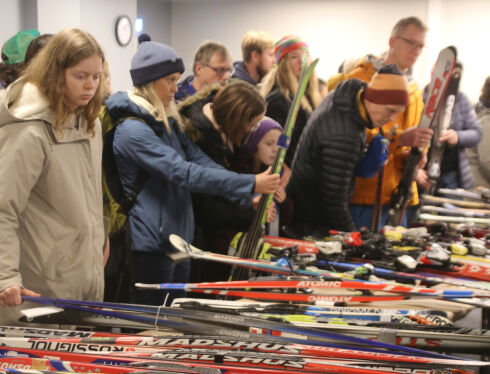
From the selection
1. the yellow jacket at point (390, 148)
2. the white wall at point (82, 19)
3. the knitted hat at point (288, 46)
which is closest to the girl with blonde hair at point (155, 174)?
the yellow jacket at point (390, 148)

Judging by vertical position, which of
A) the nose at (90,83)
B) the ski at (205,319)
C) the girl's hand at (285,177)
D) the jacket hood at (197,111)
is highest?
the nose at (90,83)

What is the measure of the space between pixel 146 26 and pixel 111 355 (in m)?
7.40

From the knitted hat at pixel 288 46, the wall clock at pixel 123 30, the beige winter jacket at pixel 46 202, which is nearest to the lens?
the beige winter jacket at pixel 46 202

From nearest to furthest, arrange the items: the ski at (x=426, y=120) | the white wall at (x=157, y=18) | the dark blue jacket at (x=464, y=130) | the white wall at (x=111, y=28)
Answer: the ski at (x=426, y=120) < the dark blue jacket at (x=464, y=130) < the white wall at (x=111, y=28) < the white wall at (x=157, y=18)

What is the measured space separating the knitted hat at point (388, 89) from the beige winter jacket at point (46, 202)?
144 cm

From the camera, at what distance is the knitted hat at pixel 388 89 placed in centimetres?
284

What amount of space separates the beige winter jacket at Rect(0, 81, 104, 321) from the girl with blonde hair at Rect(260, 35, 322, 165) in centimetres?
182

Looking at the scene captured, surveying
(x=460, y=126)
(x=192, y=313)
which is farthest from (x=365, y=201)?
(x=192, y=313)

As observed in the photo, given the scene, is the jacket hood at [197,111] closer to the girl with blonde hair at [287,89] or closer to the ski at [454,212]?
the girl with blonde hair at [287,89]

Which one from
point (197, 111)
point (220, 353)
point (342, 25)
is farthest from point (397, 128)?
point (342, 25)

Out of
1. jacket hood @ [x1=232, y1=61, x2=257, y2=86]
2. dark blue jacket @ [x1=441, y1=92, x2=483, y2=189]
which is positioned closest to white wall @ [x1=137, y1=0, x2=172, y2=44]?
jacket hood @ [x1=232, y1=61, x2=257, y2=86]

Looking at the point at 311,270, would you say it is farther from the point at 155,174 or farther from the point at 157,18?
the point at 157,18

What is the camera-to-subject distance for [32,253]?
1.67 meters

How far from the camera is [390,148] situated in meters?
3.46
